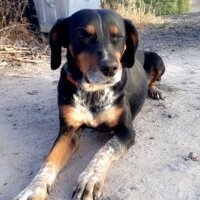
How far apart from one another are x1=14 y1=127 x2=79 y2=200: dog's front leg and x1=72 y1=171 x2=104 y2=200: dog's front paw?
208mm

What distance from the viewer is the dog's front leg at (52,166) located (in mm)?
2982

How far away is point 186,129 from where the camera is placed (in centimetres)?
406

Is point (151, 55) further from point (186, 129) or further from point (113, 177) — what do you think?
point (113, 177)

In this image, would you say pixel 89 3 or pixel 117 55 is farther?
pixel 89 3

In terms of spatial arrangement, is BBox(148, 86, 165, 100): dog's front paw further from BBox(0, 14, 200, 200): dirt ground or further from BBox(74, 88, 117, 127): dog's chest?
BBox(74, 88, 117, 127): dog's chest

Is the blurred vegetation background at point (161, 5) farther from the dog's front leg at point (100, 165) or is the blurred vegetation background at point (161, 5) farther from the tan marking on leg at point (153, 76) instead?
the dog's front leg at point (100, 165)

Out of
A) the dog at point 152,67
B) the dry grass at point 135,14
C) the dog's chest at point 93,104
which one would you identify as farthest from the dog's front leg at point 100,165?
the dry grass at point 135,14

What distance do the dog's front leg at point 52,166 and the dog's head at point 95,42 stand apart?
0.47 meters

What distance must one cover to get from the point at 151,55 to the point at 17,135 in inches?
74.8

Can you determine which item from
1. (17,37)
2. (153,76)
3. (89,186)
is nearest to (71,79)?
(89,186)

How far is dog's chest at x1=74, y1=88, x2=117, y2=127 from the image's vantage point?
369cm

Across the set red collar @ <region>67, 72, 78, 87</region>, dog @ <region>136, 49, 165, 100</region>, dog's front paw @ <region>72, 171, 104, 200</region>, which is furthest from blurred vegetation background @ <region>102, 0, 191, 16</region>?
dog's front paw @ <region>72, 171, 104, 200</region>

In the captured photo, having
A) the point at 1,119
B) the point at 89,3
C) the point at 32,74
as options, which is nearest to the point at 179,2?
the point at 89,3

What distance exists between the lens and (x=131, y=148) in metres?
3.73
